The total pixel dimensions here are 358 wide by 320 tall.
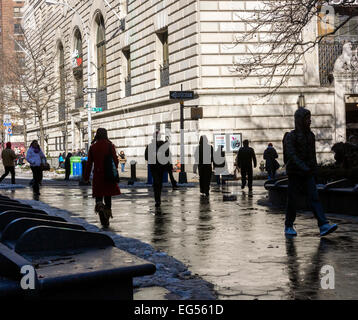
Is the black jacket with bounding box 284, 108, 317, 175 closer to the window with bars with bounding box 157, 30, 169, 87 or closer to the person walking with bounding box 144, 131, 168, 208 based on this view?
the person walking with bounding box 144, 131, 168, 208

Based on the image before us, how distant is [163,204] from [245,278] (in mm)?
9778

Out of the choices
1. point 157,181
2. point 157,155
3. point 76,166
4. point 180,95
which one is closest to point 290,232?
point 157,181

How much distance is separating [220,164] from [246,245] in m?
15.1

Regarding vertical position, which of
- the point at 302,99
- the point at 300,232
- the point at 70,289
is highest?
the point at 302,99

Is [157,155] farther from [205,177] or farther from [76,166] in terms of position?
[76,166]

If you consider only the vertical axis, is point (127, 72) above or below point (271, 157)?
above

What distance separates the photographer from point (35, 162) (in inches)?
831

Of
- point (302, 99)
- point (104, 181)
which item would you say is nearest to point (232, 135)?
point (302, 99)

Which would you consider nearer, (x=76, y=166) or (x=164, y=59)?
(x=76, y=166)

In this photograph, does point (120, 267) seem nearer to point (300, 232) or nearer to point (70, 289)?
point (70, 289)

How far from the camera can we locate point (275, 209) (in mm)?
14141

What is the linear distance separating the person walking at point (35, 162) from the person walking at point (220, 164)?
20.0 ft

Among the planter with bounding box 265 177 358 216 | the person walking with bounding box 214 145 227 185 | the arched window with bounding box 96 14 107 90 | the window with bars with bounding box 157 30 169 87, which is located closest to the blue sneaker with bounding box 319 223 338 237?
the planter with bounding box 265 177 358 216

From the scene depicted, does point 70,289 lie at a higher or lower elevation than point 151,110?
lower
